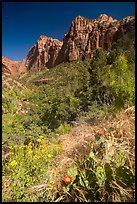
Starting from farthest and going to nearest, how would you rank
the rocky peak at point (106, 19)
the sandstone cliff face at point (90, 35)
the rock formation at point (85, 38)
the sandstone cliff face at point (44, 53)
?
the sandstone cliff face at point (44, 53) < the rocky peak at point (106, 19) < the sandstone cliff face at point (90, 35) < the rock formation at point (85, 38)

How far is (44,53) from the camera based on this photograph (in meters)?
101

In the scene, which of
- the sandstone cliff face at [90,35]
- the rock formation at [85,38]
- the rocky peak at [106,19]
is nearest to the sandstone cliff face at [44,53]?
the rock formation at [85,38]

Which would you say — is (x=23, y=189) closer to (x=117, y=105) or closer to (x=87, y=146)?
(x=87, y=146)

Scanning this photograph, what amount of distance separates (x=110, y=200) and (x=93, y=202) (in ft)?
0.46

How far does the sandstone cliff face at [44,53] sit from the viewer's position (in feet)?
300

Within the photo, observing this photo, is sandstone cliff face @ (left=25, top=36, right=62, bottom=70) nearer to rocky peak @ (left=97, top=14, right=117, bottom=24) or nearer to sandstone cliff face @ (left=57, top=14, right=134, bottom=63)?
sandstone cliff face @ (left=57, top=14, right=134, bottom=63)

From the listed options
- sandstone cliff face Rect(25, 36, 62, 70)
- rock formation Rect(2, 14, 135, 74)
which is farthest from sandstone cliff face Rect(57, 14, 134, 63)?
sandstone cliff face Rect(25, 36, 62, 70)

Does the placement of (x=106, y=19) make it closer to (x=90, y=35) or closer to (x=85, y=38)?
(x=90, y=35)

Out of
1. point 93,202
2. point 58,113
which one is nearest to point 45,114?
point 58,113

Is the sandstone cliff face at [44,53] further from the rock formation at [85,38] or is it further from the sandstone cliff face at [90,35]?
the sandstone cliff face at [90,35]

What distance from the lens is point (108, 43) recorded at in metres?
60.9

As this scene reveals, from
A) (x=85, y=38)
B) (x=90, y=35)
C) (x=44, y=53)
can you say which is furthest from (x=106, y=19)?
(x=44, y=53)

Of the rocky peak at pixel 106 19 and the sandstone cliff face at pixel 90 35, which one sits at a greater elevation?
the rocky peak at pixel 106 19

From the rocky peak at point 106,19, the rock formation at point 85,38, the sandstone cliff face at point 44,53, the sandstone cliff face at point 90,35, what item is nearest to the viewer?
the rock formation at point 85,38
